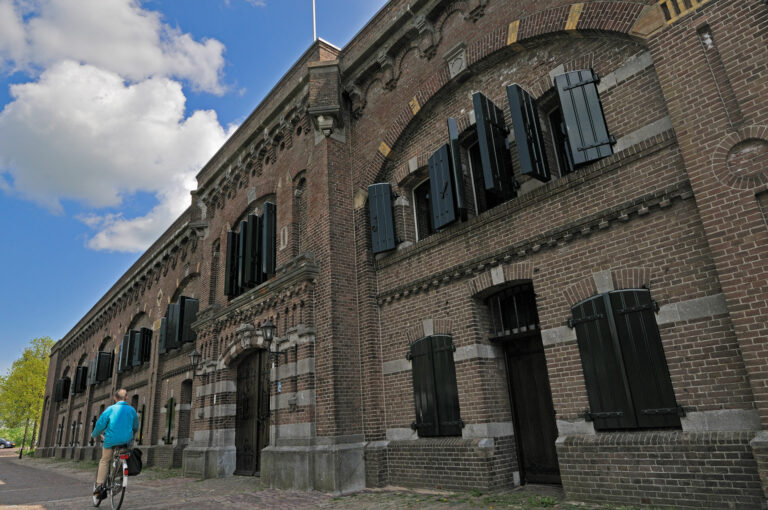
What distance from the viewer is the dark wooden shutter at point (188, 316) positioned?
667 inches

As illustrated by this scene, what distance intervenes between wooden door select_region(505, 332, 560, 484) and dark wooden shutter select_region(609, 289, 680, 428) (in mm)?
1689

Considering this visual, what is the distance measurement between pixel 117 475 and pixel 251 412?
17.2ft

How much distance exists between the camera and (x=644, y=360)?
20.5 feet

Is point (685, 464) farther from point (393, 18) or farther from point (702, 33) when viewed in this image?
point (393, 18)

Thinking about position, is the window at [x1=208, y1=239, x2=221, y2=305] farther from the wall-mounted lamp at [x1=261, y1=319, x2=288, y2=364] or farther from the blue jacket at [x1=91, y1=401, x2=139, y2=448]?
the blue jacket at [x1=91, y1=401, x2=139, y2=448]

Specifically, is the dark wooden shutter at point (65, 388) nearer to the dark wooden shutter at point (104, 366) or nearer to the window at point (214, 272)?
the dark wooden shutter at point (104, 366)

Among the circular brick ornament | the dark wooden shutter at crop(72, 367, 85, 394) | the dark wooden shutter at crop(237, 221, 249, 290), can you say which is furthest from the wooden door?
the dark wooden shutter at crop(72, 367, 85, 394)

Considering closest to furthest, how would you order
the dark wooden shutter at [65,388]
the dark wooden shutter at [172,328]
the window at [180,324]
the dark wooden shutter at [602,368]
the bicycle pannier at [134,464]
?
the dark wooden shutter at [602,368] → the bicycle pannier at [134,464] → the window at [180,324] → the dark wooden shutter at [172,328] → the dark wooden shutter at [65,388]

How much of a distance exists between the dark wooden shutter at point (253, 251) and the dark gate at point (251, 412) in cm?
208

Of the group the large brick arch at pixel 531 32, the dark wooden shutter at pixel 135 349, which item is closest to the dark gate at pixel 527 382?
the large brick arch at pixel 531 32

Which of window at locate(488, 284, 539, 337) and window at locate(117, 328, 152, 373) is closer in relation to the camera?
window at locate(488, 284, 539, 337)

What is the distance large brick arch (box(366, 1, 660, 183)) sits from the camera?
6.99 meters

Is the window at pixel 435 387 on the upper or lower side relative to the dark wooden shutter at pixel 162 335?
lower

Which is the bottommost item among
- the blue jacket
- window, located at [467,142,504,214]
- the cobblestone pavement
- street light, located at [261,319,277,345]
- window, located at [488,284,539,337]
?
the cobblestone pavement
